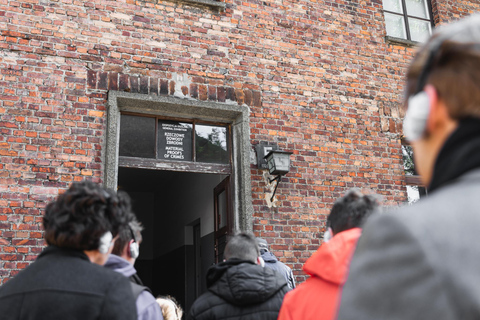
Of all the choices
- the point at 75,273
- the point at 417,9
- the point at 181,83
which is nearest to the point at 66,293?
the point at 75,273

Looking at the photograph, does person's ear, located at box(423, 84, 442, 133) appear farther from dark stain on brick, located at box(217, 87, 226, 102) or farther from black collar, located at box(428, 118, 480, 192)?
dark stain on brick, located at box(217, 87, 226, 102)

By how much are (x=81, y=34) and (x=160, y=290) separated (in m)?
8.85

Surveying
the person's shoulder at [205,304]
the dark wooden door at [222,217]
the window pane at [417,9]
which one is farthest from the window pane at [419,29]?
the person's shoulder at [205,304]

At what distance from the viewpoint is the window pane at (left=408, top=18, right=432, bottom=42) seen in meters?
7.89

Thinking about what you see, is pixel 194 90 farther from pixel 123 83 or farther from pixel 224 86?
pixel 123 83

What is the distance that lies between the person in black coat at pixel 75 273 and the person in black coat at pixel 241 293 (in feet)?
3.29

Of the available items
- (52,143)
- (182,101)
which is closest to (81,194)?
(52,143)

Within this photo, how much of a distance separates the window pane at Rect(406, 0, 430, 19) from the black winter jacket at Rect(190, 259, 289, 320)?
6777mm

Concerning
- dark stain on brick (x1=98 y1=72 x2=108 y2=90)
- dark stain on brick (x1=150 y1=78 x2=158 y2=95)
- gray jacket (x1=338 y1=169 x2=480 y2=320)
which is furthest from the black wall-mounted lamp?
gray jacket (x1=338 y1=169 x2=480 y2=320)

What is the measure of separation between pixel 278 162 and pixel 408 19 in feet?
13.8

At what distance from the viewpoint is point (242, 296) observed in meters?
2.74

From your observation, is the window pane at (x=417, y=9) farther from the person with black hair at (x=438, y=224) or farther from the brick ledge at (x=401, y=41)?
the person with black hair at (x=438, y=224)

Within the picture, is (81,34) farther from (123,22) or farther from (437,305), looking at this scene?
(437,305)

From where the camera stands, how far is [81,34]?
Result: 18.2 feet
